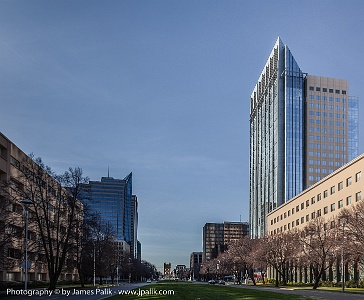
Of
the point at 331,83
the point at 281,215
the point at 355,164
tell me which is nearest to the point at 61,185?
the point at 355,164

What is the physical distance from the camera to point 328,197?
104 meters

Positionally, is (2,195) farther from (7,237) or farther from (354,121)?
(354,121)

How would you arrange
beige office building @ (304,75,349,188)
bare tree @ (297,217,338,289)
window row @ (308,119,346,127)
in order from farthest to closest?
window row @ (308,119,346,127), beige office building @ (304,75,349,188), bare tree @ (297,217,338,289)

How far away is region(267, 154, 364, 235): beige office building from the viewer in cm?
8931

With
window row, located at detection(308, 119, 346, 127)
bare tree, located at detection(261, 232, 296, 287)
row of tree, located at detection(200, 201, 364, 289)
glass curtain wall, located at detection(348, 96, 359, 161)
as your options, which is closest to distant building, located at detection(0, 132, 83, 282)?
Result: row of tree, located at detection(200, 201, 364, 289)

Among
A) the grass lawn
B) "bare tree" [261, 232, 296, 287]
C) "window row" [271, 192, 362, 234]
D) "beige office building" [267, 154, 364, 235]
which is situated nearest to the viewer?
the grass lawn

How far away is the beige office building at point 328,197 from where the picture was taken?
293 ft

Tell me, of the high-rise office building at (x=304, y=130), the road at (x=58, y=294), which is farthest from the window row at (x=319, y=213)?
the road at (x=58, y=294)

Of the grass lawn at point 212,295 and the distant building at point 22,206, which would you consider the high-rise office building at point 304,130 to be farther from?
the grass lawn at point 212,295

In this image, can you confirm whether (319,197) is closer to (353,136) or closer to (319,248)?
(319,248)

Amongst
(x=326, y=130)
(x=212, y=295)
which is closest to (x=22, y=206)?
(x=212, y=295)

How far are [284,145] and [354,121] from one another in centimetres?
3375

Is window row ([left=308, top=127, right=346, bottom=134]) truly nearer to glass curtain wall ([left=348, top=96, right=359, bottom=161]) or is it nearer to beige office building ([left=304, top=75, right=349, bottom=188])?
beige office building ([left=304, top=75, right=349, bottom=188])

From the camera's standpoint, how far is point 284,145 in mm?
188500
